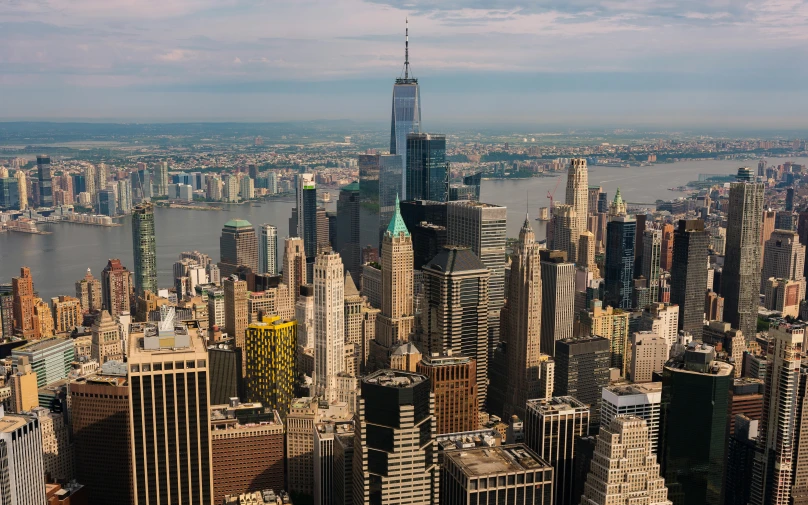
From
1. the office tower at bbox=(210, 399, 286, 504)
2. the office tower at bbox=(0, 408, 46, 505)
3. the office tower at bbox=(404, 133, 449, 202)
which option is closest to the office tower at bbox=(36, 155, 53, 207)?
the office tower at bbox=(404, 133, 449, 202)

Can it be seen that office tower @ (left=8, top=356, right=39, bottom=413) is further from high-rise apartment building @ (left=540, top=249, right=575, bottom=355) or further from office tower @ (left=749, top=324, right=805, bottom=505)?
office tower @ (left=749, top=324, right=805, bottom=505)

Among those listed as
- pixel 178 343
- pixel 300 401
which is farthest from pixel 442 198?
pixel 178 343

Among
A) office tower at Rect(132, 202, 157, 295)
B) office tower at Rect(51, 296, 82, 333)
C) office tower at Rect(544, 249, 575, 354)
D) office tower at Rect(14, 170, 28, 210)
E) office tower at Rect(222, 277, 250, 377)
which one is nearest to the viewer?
office tower at Rect(544, 249, 575, 354)

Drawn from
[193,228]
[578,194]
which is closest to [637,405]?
[578,194]

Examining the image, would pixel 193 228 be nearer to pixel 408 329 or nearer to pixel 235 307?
pixel 235 307

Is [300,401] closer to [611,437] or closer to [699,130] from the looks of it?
[611,437]
